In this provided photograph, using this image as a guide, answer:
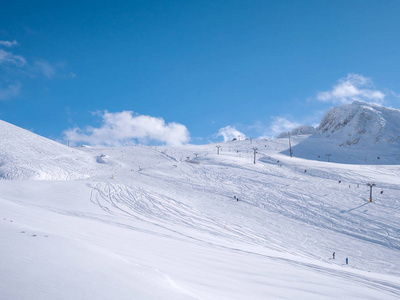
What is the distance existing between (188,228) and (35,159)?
3263cm

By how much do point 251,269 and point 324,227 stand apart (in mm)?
15550

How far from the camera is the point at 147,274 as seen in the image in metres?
4.05

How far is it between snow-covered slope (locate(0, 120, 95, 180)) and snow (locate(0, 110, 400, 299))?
0.63ft

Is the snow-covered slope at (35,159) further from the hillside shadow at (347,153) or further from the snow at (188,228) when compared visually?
the hillside shadow at (347,153)

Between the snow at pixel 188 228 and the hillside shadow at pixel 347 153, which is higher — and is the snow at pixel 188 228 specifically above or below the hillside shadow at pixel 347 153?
below

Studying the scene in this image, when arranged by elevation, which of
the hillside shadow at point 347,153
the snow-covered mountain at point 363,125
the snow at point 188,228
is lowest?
the snow at point 188,228

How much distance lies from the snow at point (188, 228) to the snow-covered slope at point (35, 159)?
0.63 feet

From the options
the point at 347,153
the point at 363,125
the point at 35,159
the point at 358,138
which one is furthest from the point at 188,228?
the point at 363,125

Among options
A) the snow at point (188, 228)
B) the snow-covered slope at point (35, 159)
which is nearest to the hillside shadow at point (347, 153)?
the snow at point (188, 228)

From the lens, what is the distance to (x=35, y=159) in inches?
1467

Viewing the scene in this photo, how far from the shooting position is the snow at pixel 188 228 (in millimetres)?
3977

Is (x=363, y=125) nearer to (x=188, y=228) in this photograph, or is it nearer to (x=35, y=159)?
(x=188, y=228)

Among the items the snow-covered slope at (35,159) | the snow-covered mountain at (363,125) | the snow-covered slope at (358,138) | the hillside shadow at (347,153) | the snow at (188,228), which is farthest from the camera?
the snow-covered mountain at (363,125)

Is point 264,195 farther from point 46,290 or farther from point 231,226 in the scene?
Answer: point 46,290
